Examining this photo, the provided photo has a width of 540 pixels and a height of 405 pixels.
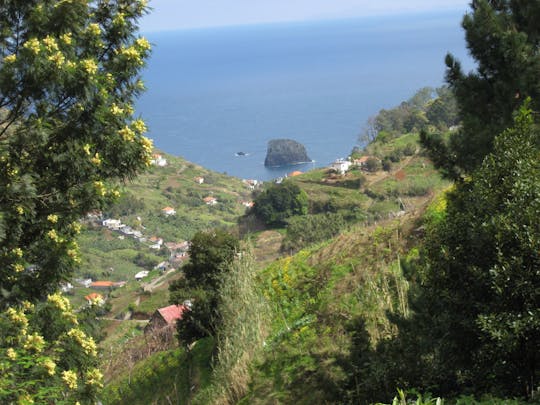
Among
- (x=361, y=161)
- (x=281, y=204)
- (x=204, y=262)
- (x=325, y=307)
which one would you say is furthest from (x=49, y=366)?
(x=361, y=161)

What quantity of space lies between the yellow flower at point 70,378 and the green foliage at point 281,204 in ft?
160

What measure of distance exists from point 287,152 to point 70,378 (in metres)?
107

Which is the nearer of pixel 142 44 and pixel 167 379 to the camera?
pixel 142 44

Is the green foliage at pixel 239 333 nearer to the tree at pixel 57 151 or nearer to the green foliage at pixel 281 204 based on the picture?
the tree at pixel 57 151

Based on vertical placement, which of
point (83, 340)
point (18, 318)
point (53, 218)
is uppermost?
point (53, 218)

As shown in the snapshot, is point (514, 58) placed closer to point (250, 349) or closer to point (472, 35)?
point (472, 35)

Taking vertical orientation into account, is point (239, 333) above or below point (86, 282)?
below

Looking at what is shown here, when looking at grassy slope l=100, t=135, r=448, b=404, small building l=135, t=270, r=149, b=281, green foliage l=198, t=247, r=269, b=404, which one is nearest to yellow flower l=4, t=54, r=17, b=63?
green foliage l=198, t=247, r=269, b=404

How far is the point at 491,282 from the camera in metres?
3.79

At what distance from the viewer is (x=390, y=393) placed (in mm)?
4609

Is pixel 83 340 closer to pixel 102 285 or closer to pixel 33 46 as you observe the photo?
pixel 33 46

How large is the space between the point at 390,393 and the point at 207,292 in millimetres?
9610

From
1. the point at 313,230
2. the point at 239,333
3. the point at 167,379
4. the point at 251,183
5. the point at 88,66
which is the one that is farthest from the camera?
the point at 251,183

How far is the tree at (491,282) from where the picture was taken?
3.66m
